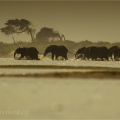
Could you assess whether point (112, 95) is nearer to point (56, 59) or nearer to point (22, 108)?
point (56, 59)

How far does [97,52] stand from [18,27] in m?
0.76

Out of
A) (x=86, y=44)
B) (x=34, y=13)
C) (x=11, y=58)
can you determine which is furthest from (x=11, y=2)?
(x=86, y=44)

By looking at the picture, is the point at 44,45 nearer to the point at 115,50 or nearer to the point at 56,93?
the point at 56,93

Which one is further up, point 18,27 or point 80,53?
point 18,27

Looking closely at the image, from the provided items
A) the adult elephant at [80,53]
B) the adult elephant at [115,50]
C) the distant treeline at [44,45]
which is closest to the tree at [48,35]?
the distant treeline at [44,45]

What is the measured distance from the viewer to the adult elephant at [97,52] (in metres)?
1.92

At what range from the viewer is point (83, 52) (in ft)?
6.30

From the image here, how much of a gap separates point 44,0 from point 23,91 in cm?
85

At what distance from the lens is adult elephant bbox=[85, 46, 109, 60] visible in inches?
75.7

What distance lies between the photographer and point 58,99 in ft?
5.55

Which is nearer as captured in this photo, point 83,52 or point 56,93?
point 56,93

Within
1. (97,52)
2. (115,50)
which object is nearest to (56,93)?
(97,52)

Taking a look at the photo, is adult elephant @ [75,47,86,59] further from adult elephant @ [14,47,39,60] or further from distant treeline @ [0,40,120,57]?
adult elephant @ [14,47,39,60]

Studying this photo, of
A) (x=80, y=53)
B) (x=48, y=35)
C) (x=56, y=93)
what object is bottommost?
(x=56, y=93)
